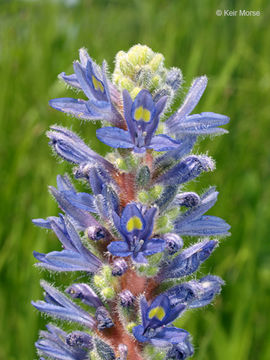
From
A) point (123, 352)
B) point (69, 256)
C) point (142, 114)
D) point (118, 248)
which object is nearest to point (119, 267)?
point (118, 248)

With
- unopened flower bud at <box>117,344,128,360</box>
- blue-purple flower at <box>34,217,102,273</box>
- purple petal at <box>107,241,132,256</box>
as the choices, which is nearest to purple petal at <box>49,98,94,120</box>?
blue-purple flower at <box>34,217,102,273</box>

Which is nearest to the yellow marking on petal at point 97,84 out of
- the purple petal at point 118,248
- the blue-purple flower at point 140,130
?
the blue-purple flower at point 140,130

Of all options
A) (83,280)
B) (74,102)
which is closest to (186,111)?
(74,102)

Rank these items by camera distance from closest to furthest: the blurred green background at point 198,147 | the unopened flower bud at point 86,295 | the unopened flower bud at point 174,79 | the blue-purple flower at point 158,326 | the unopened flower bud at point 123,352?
the blue-purple flower at point 158,326
the unopened flower bud at point 123,352
the unopened flower bud at point 86,295
the unopened flower bud at point 174,79
the blurred green background at point 198,147

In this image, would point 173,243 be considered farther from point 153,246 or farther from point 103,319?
point 103,319

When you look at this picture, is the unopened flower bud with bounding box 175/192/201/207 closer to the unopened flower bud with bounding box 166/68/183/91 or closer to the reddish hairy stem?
the reddish hairy stem

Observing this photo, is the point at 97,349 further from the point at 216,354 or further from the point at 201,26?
the point at 201,26

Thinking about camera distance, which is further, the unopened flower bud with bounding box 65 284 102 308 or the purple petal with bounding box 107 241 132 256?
the unopened flower bud with bounding box 65 284 102 308

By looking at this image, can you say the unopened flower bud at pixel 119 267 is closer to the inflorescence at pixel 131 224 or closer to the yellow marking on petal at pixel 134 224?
the inflorescence at pixel 131 224
